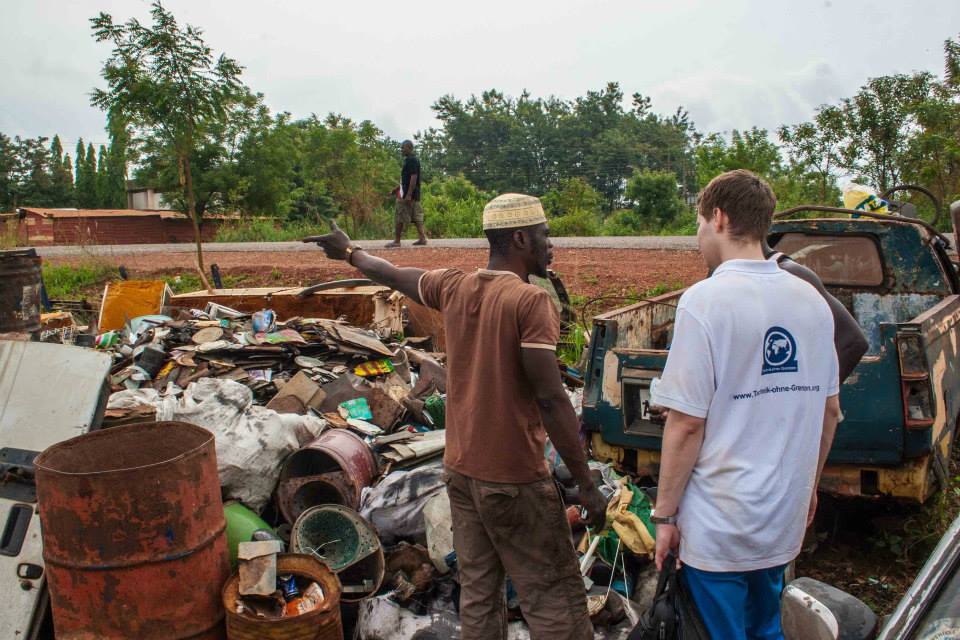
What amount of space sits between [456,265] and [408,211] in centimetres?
333

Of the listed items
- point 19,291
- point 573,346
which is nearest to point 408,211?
point 573,346

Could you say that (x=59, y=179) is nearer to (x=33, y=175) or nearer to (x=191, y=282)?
(x=33, y=175)

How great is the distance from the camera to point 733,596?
2176mm

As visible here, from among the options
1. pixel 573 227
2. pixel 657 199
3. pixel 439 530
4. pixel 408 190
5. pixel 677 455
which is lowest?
pixel 439 530

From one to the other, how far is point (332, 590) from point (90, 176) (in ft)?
196

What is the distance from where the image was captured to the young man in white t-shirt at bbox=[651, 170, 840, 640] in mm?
2092

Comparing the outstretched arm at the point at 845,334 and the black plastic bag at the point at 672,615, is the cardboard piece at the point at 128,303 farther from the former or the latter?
the black plastic bag at the point at 672,615

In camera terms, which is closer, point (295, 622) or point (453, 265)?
point (295, 622)

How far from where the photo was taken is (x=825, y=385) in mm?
2232

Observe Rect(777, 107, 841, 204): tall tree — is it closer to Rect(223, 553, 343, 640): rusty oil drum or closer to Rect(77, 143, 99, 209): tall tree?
Rect(223, 553, 343, 640): rusty oil drum

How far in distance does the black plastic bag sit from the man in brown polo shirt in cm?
58

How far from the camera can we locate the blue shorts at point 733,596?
85.3 inches

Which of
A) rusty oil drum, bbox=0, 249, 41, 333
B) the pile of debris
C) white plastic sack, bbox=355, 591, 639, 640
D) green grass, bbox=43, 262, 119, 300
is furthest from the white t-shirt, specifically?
green grass, bbox=43, 262, 119, 300

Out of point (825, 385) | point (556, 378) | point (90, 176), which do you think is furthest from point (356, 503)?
point (90, 176)
